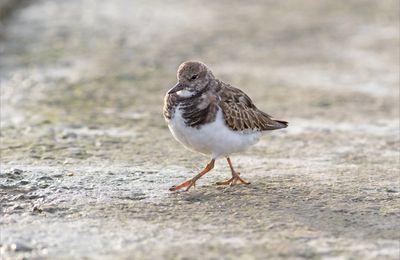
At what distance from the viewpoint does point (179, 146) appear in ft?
23.7

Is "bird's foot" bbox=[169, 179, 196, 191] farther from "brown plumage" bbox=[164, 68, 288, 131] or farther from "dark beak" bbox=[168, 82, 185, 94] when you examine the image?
"dark beak" bbox=[168, 82, 185, 94]

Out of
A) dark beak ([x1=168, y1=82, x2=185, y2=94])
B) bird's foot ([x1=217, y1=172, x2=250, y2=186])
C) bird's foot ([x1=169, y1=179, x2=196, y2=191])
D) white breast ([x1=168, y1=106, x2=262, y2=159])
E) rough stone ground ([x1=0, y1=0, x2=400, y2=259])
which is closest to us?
rough stone ground ([x1=0, y1=0, x2=400, y2=259])

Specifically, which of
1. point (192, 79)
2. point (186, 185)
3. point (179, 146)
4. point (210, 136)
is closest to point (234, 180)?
point (186, 185)

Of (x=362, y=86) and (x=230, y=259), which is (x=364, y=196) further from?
(x=362, y=86)

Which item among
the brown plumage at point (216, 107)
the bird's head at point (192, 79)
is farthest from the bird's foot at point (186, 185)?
the bird's head at point (192, 79)

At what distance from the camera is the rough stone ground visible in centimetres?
485

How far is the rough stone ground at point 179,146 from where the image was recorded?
4.85 meters

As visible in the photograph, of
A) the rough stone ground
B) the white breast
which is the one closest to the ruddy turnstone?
the white breast

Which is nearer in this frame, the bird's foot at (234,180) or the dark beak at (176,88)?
the dark beak at (176,88)

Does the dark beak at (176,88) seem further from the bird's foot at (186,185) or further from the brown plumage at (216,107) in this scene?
the bird's foot at (186,185)

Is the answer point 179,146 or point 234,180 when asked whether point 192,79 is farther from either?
point 179,146

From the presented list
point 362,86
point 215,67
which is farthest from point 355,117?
point 215,67

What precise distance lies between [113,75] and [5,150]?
10.1 ft

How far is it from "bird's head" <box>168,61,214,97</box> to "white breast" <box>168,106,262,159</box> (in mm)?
185
